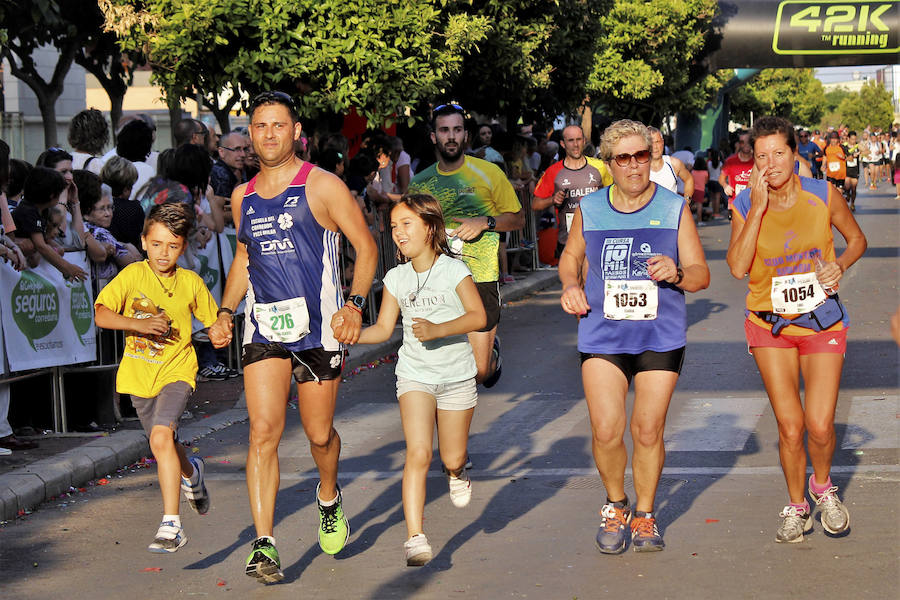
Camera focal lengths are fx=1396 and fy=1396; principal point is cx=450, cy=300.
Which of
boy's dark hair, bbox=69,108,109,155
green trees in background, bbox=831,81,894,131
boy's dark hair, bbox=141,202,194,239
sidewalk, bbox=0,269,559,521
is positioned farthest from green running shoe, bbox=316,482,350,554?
green trees in background, bbox=831,81,894,131

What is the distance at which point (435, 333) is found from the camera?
5.74m

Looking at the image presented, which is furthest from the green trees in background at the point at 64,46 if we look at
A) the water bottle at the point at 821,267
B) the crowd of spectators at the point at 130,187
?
the water bottle at the point at 821,267

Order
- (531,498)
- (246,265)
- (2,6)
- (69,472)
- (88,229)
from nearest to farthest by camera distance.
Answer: (246,265), (531,498), (69,472), (88,229), (2,6)

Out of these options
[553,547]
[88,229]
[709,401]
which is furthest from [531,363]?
[553,547]

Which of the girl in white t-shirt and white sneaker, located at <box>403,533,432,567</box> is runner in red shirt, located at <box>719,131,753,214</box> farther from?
white sneaker, located at <box>403,533,432,567</box>

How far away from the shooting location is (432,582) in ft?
18.5

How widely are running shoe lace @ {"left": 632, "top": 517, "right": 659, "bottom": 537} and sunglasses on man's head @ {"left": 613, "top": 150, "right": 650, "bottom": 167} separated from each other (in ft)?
4.96

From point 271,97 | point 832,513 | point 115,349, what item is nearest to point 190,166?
point 115,349

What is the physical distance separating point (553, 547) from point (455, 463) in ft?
1.87

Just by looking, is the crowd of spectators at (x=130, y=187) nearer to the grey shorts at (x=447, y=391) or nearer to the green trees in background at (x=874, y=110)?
the grey shorts at (x=447, y=391)

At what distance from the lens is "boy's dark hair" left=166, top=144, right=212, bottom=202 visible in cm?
1025

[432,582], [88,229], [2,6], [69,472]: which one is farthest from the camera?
[2,6]

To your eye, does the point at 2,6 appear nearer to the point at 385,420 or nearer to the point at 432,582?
the point at 385,420

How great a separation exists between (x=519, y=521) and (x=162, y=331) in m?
1.89
